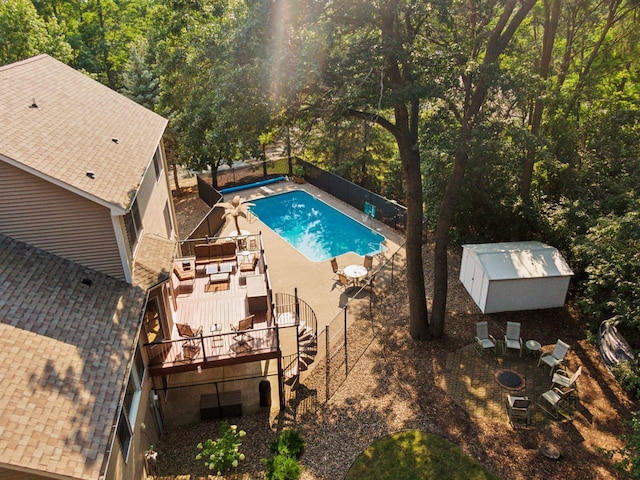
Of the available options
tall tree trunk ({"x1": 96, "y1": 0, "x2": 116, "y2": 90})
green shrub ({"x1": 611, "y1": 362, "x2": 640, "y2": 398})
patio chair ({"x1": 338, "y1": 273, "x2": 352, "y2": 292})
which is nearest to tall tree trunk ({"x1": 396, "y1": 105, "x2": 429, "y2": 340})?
patio chair ({"x1": 338, "y1": 273, "x2": 352, "y2": 292})

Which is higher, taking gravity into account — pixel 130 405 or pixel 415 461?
pixel 130 405

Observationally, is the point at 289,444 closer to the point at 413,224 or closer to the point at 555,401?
the point at 555,401

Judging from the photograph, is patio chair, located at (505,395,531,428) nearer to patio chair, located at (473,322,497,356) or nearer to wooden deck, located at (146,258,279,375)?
patio chair, located at (473,322,497,356)

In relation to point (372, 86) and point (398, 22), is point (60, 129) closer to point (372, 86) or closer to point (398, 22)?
point (372, 86)

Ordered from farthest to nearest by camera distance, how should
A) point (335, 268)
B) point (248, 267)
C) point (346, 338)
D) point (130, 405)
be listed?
point (335, 268) → point (248, 267) → point (346, 338) → point (130, 405)

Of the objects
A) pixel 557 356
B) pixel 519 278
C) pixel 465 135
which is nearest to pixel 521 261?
pixel 519 278

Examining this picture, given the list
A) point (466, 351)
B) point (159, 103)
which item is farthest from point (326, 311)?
point (159, 103)
